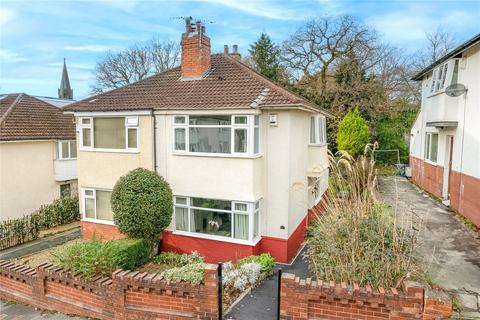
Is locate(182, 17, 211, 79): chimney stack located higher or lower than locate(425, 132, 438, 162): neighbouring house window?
higher

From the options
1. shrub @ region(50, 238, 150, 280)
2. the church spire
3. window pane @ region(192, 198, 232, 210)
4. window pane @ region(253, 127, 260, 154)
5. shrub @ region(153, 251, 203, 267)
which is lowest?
shrub @ region(153, 251, 203, 267)

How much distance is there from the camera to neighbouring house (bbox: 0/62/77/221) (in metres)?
17.6

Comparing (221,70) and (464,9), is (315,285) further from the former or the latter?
(464,9)

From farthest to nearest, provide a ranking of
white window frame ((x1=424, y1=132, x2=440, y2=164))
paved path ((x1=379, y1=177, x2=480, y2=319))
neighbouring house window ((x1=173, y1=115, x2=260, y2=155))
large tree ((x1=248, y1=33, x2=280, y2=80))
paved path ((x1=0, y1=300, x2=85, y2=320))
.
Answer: large tree ((x1=248, y1=33, x2=280, y2=80)) < white window frame ((x1=424, y1=132, x2=440, y2=164)) < neighbouring house window ((x1=173, y1=115, x2=260, y2=155)) < paved path ((x1=0, y1=300, x2=85, y2=320)) < paved path ((x1=379, y1=177, x2=480, y2=319))

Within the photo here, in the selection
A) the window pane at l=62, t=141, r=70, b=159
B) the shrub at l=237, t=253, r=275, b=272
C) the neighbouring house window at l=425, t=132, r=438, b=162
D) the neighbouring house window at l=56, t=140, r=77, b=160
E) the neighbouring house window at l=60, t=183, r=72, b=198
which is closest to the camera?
the shrub at l=237, t=253, r=275, b=272

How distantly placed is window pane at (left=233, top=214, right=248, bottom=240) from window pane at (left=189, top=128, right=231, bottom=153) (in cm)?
216

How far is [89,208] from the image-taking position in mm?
12664

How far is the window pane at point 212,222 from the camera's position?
414 inches

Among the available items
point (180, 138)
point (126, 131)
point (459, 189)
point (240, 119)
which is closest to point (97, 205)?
point (126, 131)

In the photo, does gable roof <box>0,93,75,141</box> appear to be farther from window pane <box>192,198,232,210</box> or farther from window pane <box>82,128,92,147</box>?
window pane <box>192,198,232,210</box>

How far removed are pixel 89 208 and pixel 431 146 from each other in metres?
17.8

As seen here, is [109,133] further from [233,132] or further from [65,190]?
[65,190]

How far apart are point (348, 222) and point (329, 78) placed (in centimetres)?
2481

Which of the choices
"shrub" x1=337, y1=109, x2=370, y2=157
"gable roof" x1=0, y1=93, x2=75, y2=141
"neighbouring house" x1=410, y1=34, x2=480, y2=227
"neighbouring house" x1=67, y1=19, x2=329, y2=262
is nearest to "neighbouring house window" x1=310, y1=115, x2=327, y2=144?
"neighbouring house" x1=67, y1=19, x2=329, y2=262
